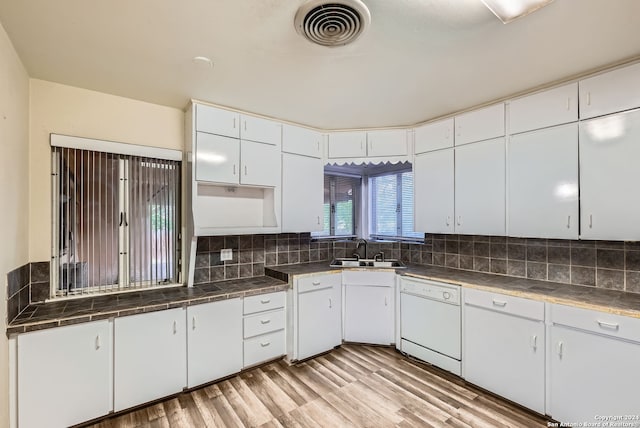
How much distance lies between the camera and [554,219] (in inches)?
88.7

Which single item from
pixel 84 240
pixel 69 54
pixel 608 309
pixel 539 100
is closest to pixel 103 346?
pixel 84 240

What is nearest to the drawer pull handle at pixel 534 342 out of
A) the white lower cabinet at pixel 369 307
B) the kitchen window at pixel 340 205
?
the white lower cabinet at pixel 369 307

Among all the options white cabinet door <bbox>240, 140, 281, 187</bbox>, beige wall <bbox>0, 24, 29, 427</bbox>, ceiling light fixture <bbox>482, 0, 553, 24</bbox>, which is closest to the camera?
ceiling light fixture <bbox>482, 0, 553, 24</bbox>

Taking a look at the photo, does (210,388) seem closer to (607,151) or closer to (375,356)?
(375,356)

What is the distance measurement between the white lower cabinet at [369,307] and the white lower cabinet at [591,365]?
140cm

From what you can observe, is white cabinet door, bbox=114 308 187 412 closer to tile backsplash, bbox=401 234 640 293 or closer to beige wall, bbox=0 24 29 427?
beige wall, bbox=0 24 29 427

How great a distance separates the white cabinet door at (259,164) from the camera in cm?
286

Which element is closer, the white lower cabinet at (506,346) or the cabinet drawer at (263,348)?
the white lower cabinet at (506,346)

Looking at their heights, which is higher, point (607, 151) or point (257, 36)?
point (257, 36)

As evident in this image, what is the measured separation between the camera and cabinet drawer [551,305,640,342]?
1.72 m

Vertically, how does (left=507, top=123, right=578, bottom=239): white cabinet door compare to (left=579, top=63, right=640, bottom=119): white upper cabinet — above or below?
below

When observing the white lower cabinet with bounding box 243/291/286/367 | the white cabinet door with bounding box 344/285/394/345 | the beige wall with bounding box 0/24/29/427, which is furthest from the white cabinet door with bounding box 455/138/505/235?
the beige wall with bounding box 0/24/29/427

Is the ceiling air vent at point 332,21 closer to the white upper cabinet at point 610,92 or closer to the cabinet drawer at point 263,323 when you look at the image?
the white upper cabinet at point 610,92

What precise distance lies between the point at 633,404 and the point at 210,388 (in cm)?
289
